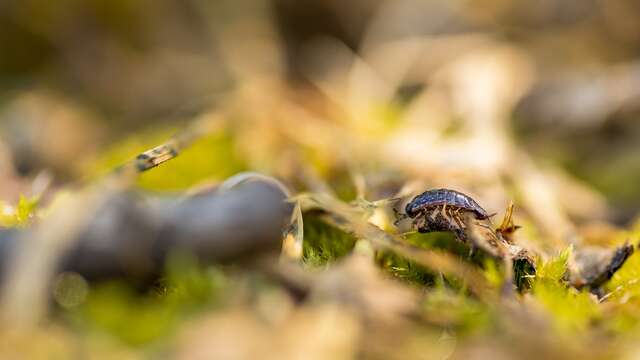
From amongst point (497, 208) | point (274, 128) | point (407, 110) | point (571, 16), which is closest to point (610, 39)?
point (571, 16)

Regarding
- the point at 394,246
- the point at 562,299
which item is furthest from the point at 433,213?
the point at 562,299

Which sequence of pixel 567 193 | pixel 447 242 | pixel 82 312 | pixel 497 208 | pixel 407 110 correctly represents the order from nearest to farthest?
1. pixel 82 312
2. pixel 447 242
3. pixel 497 208
4. pixel 567 193
5. pixel 407 110

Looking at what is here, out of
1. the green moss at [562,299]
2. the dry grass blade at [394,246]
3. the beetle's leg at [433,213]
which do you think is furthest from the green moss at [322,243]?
the green moss at [562,299]

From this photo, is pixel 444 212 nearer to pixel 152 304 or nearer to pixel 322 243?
pixel 322 243

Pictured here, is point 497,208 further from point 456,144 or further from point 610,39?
point 610,39

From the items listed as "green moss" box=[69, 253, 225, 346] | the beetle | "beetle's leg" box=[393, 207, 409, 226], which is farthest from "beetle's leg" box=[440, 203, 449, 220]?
"green moss" box=[69, 253, 225, 346]

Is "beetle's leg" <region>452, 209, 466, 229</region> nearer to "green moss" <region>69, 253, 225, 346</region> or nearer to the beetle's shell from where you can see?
the beetle's shell

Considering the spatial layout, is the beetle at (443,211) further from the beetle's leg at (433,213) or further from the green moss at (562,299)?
the green moss at (562,299)
